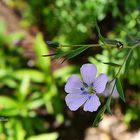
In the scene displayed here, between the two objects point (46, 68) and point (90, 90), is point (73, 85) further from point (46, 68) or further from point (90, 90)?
point (46, 68)

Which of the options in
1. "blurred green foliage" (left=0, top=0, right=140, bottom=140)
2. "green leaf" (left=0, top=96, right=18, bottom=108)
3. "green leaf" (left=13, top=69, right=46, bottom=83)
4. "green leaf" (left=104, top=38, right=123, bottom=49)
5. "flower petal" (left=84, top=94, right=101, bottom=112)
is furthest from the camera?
"green leaf" (left=13, top=69, right=46, bottom=83)

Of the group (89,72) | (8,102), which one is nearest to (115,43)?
(89,72)

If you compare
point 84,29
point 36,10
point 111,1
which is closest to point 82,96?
point 111,1

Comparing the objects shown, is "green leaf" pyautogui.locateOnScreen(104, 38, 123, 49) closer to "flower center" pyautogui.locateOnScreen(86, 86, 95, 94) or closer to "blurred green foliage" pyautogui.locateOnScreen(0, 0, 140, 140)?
"flower center" pyautogui.locateOnScreen(86, 86, 95, 94)

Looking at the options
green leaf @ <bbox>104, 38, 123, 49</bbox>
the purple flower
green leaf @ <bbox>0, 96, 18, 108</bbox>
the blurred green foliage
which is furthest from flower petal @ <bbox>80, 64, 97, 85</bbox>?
green leaf @ <bbox>0, 96, 18, 108</bbox>

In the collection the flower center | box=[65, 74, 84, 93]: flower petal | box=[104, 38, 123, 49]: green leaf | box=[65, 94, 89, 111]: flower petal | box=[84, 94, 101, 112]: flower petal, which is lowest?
box=[84, 94, 101, 112]: flower petal

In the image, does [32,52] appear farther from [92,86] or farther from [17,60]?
[92,86]
